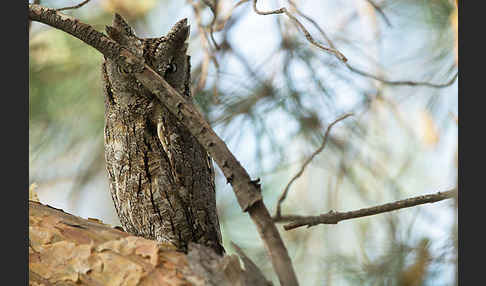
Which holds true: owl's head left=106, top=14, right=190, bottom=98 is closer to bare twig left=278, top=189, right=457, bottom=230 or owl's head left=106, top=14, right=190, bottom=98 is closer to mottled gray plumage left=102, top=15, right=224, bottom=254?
mottled gray plumage left=102, top=15, right=224, bottom=254

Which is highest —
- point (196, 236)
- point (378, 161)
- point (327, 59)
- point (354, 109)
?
point (327, 59)

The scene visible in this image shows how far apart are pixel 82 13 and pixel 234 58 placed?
651 mm

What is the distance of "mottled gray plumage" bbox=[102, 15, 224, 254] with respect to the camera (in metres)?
1.23

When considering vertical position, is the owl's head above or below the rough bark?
above

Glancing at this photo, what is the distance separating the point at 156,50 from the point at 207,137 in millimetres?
399

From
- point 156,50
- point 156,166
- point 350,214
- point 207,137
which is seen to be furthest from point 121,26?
point 350,214

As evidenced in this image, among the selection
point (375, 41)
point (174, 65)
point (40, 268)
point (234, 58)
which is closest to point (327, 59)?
point (375, 41)

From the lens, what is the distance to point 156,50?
1182 mm

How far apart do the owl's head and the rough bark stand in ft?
1.24

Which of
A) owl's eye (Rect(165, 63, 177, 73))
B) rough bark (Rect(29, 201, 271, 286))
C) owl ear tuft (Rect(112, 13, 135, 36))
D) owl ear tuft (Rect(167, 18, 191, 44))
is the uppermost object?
owl ear tuft (Rect(112, 13, 135, 36))

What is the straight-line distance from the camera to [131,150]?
125 cm

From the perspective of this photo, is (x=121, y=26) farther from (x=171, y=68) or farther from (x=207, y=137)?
(x=207, y=137)

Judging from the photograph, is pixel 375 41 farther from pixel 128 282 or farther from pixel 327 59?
pixel 128 282

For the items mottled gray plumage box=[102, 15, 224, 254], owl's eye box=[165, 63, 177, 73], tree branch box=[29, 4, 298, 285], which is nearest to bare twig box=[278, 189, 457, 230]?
tree branch box=[29, 4, 298, 285]
